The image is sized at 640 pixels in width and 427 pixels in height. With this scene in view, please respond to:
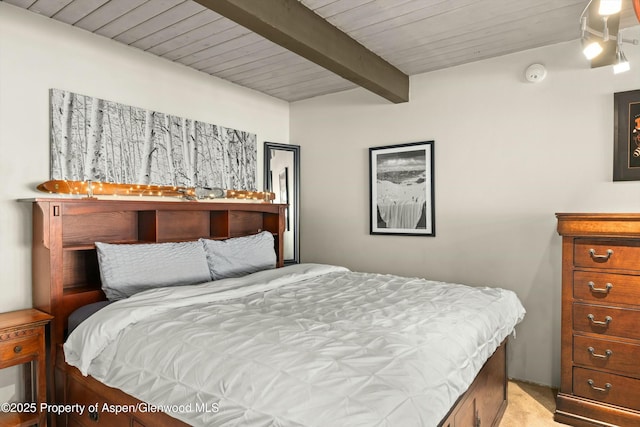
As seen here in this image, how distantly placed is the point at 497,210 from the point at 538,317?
853mm

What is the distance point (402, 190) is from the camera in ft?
11.9

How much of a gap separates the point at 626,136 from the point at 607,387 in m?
1.61

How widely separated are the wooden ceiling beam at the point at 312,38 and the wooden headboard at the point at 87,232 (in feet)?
4.55

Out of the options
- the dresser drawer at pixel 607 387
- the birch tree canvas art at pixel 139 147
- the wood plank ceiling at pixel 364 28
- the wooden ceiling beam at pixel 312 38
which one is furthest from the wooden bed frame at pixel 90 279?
the wooden ceiling beam at pixel 312 38

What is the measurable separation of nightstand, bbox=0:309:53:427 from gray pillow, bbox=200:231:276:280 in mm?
1054

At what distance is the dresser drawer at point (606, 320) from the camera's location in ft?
7.45

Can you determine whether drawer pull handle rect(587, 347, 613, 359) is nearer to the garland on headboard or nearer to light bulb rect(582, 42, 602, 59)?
A: light bulb rect(582, 42, 602, 59)

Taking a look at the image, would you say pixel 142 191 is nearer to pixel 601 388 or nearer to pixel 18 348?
pixel 18 348

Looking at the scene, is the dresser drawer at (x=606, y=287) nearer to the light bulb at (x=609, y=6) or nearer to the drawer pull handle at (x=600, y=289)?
the drawer pull handle at (x=600, y=289)

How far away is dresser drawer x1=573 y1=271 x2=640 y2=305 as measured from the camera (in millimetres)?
2266

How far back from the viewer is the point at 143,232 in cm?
293

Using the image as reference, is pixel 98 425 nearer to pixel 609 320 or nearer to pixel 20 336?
pixel 20 336

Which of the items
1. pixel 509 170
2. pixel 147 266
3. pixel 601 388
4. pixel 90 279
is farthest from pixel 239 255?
pixel 601 388

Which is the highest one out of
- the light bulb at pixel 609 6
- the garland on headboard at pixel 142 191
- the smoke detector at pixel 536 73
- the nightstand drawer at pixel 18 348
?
the smoke detector at pixel 536 73
